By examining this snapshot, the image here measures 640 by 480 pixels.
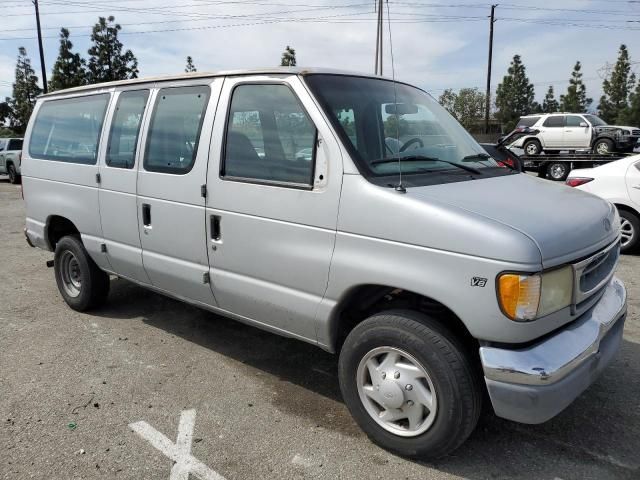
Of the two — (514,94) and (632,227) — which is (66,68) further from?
(514,94)

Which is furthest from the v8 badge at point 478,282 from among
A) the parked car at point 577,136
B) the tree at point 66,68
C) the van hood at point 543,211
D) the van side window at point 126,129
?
the tree at point 66,68

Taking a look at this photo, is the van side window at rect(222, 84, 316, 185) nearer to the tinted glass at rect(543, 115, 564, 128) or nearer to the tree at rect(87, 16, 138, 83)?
the tinted glass at rect(543, 115, 564, 128)

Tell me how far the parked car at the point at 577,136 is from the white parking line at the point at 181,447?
18181 millimetres

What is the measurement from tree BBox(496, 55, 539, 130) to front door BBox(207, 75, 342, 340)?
206 ft

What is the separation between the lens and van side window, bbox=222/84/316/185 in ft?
10.2

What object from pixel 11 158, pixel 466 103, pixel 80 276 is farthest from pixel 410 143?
pixel 466 103

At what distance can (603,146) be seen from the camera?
18844mm

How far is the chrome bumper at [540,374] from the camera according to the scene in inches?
93.7

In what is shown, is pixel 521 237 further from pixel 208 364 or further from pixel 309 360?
pixel 208 364

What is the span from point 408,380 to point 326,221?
95 cm

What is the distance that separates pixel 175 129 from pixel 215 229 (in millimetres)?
854

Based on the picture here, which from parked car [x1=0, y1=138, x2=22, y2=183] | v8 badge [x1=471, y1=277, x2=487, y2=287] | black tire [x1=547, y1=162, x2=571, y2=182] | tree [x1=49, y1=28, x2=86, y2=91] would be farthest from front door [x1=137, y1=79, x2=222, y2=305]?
tree [x1=49, y1=28, x2=86, y2=91]

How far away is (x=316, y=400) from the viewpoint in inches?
138

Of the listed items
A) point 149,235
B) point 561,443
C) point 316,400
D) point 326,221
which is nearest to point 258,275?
point 326,221
